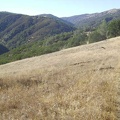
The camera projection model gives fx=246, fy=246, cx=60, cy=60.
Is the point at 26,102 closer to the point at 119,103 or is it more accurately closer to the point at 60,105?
the point at 60,105

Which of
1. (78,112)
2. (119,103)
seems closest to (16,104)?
(78,112)

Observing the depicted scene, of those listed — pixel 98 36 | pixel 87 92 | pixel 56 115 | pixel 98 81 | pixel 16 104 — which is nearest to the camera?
pixel 56 115

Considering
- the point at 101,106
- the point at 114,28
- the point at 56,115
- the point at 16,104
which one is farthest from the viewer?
the point at 114,28

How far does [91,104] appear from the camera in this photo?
22.1ft

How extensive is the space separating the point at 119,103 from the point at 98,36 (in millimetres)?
99832

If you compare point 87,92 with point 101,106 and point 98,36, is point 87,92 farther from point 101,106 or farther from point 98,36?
point 98,36

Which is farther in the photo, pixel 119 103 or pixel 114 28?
pixel 114 28

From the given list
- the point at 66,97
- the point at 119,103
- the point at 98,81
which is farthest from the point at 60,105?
the point at 98,81

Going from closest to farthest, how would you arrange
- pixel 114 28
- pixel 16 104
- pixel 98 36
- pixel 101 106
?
pixel 101 106, pixel 16 104, pixel 114 28, pixel 98 36

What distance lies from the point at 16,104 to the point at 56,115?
1615 mm

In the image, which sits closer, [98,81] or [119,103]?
[119,103]

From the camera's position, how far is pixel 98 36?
105 metres

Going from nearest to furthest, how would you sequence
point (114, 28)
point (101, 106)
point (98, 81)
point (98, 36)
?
point (101, 106) < point (98, 81) < point (114, 28) < point (98, 36)

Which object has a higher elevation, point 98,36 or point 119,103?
point 119,103
